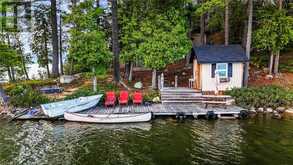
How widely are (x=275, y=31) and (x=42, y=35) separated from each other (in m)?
23.6

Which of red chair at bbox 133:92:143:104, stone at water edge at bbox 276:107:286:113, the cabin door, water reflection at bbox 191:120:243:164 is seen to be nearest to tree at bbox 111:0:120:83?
red chair at bbox 133:92:143:104

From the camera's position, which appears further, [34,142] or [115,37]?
[115,37]

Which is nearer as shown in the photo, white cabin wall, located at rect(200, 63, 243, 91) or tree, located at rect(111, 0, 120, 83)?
white cabin wall, located at rect(200, 63, 243, 91)

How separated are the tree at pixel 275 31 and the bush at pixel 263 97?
4637 millimetres

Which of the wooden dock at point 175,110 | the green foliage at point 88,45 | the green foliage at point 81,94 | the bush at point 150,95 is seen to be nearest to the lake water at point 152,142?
the wooden dock at point 175,110

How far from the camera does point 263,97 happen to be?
23.9 m

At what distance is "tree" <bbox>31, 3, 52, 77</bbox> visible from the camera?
1465 inches

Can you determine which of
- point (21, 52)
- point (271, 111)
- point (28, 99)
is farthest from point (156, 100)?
point (21, 52)

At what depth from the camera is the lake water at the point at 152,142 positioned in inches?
575

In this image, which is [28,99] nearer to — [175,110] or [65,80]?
[65,80]

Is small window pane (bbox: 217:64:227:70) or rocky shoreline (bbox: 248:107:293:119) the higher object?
small window pane (bbox: 217:64:227:70)

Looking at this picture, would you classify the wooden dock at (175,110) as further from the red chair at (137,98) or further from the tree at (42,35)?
the tree at (42,35)

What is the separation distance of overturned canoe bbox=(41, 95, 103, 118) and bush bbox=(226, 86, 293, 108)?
32.3 ft

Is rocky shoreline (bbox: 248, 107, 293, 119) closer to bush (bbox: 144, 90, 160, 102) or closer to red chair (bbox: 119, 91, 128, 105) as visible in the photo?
bush (bbox: 144, 90, 160, 102)
